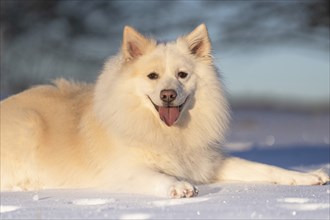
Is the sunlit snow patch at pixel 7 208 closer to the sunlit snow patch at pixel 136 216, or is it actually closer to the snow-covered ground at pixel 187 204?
the snow-covered ground at pixel 187 204

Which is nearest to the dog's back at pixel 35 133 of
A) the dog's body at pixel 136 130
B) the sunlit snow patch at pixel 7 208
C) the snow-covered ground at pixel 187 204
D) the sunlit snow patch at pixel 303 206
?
the dog's body at pixel 136 130

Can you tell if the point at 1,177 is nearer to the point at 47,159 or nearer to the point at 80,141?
the point at 47,159

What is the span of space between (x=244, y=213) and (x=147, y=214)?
431 millimetres

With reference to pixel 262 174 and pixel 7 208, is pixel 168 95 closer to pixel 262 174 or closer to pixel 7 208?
pixel 262 174

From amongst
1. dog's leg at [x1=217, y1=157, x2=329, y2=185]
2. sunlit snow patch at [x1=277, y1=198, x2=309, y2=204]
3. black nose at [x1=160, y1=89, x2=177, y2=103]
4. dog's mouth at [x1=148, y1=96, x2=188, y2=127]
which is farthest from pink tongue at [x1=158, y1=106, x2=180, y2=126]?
sunlit snow patch at [x1=277, y1=198, x2=309, y2=204]

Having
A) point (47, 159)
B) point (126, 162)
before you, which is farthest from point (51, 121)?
point (126, 162)

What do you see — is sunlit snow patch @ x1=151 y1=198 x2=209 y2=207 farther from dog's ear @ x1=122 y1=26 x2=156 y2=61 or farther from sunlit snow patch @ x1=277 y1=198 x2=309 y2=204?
dog's ear @ x1=122 y1=26 x2=156 y2=61

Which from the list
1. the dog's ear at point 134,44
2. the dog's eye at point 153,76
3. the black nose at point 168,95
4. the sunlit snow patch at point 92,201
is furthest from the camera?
the dog's ear at point 134,44

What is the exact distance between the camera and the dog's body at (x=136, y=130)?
4.14 meters

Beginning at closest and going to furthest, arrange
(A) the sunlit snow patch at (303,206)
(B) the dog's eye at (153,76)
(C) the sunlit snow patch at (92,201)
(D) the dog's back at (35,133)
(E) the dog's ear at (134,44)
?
(A) the sunlit snow patch at (303,206) < (C) the sunlit snow patch at (92,201) < (B) the dog's eye at (153,76) < (E) the dog's ear at (134,44) < (D) the dog's back at (35,133)

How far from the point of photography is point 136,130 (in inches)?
167

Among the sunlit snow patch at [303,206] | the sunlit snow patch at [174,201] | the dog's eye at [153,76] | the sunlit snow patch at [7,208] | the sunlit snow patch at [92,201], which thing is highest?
the dog's eye at [153,76]

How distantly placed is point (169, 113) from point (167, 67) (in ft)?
1.01

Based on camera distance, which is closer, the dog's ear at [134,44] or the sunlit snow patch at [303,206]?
the sunlit snow patch at [303,206]
